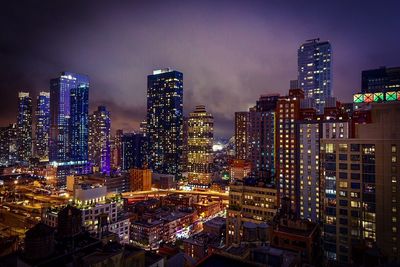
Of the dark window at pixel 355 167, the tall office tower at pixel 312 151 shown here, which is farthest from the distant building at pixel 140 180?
the dark window at pixel 355 167

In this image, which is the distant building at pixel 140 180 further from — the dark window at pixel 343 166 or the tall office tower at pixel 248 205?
the dark window at pixel 343 166

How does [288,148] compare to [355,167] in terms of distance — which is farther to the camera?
[288,148]

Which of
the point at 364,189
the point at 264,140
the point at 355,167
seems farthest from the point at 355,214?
the point at 264,140

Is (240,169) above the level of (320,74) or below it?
below

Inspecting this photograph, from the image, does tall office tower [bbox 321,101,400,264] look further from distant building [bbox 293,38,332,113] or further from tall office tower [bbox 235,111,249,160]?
distant building [bbox 293,38,332,113]

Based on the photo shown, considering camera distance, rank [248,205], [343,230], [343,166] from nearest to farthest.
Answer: [343,230]
[343,166]
[248,205]

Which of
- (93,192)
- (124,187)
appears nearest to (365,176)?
(93,192)

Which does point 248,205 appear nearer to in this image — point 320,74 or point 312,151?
point 312,151
